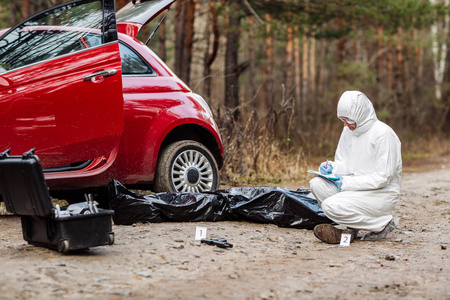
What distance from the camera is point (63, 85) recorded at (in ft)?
19.6

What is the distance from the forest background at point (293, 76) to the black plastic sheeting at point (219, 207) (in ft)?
10.9

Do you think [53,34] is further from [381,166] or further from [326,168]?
[381,166]

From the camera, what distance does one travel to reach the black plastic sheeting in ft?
20.8

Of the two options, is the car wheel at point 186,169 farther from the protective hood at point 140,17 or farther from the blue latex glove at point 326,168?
the blue latex glove at point 326,168

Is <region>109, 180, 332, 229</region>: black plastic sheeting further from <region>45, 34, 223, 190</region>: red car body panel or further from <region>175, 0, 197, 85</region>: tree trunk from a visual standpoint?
<region>175, 0, 197, 85</region>: tree trunk

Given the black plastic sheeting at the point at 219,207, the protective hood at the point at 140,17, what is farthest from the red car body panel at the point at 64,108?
the protective hood at the point at 140,17

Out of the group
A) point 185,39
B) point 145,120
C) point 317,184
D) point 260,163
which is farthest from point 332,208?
point 185,39

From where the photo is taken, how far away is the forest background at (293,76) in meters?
11.4

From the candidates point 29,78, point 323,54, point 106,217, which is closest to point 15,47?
point 29,78

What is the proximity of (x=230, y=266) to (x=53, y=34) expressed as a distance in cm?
303

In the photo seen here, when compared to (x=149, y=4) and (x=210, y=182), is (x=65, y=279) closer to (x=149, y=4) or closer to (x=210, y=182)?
(x=210, y=182)

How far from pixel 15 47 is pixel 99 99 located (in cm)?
96

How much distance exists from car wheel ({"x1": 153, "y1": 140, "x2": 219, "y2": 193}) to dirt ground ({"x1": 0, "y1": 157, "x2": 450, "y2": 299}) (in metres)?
0.75

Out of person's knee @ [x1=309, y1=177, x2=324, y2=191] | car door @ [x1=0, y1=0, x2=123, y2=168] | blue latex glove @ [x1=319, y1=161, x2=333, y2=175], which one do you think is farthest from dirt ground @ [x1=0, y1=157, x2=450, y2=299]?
car door @ [x1=0, y1=0, x2=123, y2=168]
